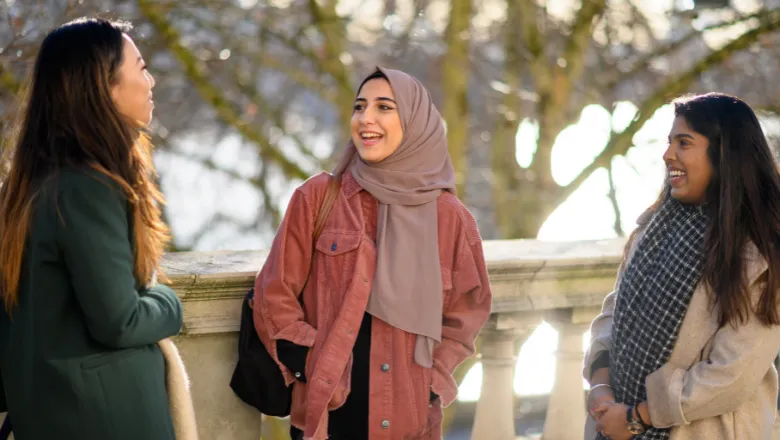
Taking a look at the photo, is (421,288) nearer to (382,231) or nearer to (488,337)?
(382,231)

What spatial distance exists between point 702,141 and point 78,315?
6.05 ft

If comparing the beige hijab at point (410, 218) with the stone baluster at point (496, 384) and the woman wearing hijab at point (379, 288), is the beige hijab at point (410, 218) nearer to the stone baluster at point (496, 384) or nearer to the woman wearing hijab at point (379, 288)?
the woman wearing hijab at point (379, 288)

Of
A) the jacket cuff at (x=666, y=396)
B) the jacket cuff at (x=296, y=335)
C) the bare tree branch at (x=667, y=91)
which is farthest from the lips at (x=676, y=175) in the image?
the bare tree branch at (x=667, y=91)

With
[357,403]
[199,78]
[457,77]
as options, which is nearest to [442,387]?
[357,403]

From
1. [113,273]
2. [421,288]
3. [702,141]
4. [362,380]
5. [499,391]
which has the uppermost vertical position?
[702,141]

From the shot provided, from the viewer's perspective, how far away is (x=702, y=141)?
3.07 metres

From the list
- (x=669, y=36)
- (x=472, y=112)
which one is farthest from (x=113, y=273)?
(x=472, y=112)

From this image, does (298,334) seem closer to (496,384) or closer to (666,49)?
(496,384)

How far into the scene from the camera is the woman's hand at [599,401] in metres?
3.18

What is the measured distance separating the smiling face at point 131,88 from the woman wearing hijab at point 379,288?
60 cm

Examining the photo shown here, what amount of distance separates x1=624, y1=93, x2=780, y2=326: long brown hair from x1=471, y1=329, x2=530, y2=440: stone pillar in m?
0.94

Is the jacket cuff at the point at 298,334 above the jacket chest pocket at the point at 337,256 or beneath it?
beneath

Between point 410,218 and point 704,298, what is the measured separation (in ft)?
2.95

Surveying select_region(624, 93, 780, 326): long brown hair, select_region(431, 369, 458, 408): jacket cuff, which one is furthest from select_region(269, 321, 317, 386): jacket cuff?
select_region(624, 93, 780, 326): long brown hair
